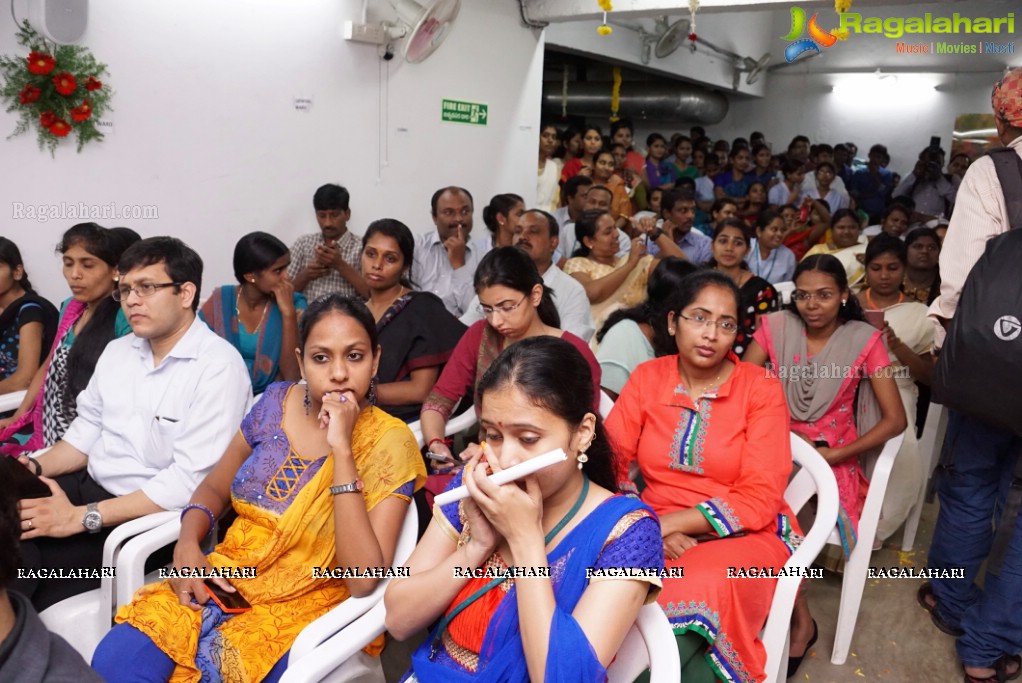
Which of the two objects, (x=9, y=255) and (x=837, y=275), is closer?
(x=837, y=275)

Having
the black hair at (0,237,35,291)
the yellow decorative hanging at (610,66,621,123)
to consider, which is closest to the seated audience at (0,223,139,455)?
the black hair at (0,237,35,291)

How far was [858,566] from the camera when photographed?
2.48 m

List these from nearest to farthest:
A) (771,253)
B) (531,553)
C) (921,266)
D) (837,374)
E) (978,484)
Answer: (531,553) → (978,484) → (837,374) → (921,266) → (771,253)

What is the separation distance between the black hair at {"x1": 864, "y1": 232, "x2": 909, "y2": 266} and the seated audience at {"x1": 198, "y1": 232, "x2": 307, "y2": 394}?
2562 millimetres

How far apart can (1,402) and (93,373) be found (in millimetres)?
712

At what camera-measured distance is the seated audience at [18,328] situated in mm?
2977

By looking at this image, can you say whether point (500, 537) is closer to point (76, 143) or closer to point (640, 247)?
point (640, 247)

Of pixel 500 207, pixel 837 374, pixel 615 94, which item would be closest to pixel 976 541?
pixel 837 374

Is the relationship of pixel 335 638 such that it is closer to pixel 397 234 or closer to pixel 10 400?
pixel 397 234

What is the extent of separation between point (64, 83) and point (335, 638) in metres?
3.04

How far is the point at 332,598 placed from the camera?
186 centimetres

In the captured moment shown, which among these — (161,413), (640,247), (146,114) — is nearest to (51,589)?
(161,413)

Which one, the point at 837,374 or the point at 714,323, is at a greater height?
the point at 714,323

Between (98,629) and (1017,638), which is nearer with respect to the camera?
(98,629)
